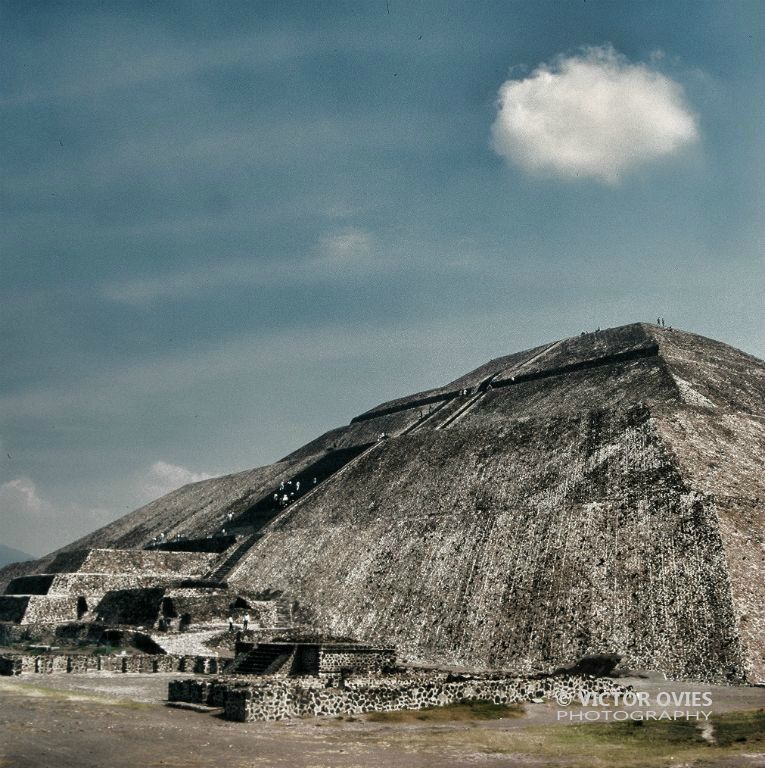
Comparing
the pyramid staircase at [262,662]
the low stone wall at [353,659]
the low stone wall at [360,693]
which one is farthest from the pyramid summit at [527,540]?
the pyramid staircase at [262,662]

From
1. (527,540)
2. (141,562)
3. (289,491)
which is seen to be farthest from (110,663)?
(289,491)

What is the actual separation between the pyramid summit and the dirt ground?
5.98m

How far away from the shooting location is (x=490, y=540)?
1463 inches

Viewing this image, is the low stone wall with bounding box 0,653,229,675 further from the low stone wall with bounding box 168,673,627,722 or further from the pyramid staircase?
the low stone wall with bounding box 168,673,627,722

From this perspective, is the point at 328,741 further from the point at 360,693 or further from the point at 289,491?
the point at 289,491

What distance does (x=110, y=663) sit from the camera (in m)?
31.9

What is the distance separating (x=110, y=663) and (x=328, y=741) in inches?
660

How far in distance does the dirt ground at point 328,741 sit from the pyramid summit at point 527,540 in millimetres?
5976

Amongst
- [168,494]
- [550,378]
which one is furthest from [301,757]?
[168,494]

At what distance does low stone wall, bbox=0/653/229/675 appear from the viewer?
31000mm

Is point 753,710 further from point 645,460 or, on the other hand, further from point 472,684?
point 645,460

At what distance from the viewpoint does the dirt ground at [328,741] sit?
629 inches

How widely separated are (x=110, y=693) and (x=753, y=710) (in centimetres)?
1785

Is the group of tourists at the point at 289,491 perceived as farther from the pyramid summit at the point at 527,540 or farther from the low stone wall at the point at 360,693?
the low stone wall at the point at 360,693
